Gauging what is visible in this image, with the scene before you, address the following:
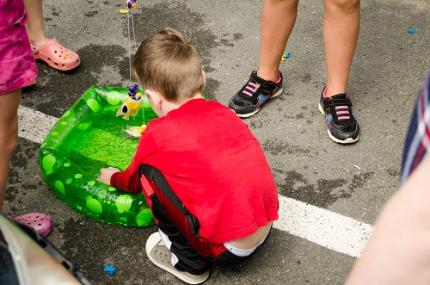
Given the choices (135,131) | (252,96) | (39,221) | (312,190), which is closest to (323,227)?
(312,190)

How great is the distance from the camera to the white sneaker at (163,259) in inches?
99.7

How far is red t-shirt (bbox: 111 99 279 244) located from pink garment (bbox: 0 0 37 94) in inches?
21.0

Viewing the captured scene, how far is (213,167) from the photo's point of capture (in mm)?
2232

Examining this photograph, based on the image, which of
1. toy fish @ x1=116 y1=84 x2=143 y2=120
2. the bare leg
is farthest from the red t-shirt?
the bare leg

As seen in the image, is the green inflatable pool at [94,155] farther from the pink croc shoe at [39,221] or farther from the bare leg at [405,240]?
the bare leg at [405,240]

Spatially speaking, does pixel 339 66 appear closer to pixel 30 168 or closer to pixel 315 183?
pixel 315 183

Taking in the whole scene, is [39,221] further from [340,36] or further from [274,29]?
[340,36]

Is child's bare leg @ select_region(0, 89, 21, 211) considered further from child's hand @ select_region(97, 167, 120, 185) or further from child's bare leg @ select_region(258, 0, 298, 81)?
child's bare leg @ select_region(258, 0, 298, 81)

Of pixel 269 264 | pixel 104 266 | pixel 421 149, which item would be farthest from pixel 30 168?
pixel 421 149

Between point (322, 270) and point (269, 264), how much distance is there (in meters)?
0.23

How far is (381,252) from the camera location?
92 cm

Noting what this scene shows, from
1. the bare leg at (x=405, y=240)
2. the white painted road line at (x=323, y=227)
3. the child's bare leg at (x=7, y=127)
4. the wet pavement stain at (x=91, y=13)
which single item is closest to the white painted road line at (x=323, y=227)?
the white painted road line at (x=323, y=227)

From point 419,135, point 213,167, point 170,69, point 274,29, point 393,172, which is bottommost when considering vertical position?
point 393,172

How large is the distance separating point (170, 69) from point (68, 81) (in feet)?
4.78
